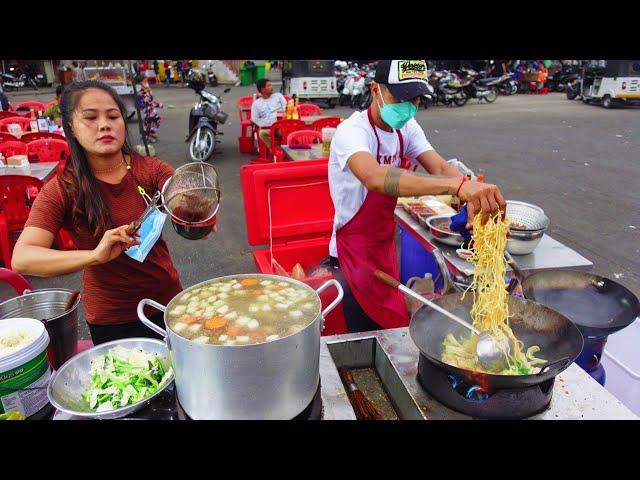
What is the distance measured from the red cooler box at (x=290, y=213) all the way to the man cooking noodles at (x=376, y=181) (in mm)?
552

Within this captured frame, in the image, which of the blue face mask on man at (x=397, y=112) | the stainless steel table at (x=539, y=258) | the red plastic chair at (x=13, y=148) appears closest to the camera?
the blue face mask on man at (x=397, y=112)

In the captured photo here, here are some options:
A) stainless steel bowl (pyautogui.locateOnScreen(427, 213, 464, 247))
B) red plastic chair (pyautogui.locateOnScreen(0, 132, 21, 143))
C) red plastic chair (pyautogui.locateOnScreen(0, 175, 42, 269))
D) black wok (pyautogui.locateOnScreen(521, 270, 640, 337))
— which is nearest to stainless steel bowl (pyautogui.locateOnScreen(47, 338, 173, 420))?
black wok (pyautogui.locateOnScreen(521, 270, 640, 337))

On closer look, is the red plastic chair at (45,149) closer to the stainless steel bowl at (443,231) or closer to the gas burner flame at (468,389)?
the stainless steel bowl at (443,231)

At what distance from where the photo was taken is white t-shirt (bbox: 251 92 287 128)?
31.2 feet

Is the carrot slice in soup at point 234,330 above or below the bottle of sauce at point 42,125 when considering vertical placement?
below

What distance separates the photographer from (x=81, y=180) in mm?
2104

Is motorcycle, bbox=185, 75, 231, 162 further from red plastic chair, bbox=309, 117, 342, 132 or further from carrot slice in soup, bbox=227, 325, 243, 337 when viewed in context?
carrot slice in soup, bbox=227, 325, 243, 337

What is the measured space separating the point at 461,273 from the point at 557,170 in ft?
26.1

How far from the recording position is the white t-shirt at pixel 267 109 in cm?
952

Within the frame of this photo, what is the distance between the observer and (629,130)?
13562 millimetres

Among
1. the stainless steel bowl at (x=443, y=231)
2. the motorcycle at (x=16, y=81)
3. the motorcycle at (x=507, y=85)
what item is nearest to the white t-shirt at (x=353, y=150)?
the stainless steel bowl at (x=443, y=231)

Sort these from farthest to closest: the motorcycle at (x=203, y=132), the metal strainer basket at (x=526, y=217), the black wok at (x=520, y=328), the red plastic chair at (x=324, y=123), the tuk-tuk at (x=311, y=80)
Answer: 1. the tuk-tuk at (x=311, y=80)
2. the motorcycle at (x=203, y=132)
3. the red plastic chair at (x=324, y=123)
4. the metal strainer basket at (x=526, y=217)
5. the black wok at (x=520, y=328)
